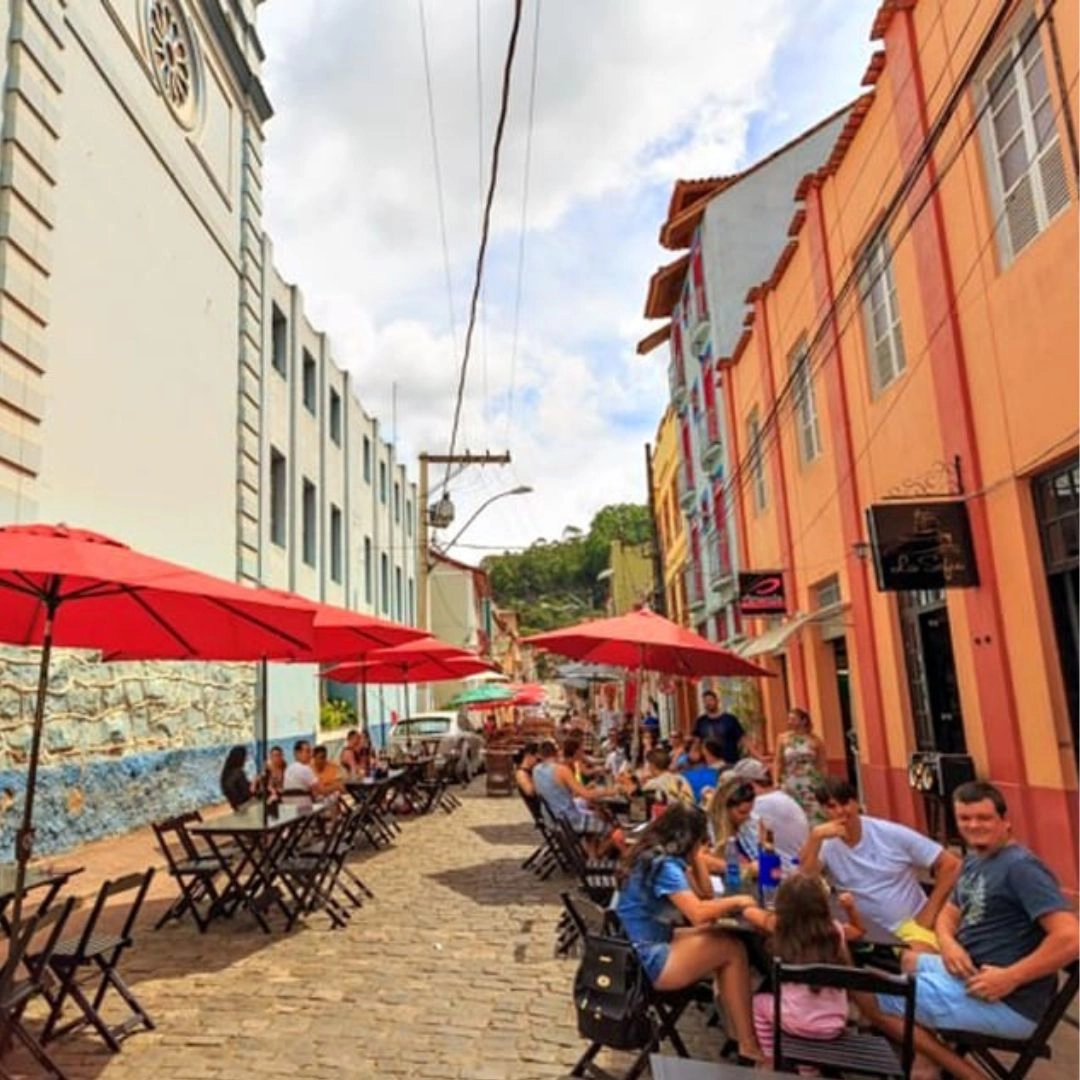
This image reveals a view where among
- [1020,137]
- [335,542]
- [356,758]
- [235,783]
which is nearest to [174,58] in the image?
[356,758]

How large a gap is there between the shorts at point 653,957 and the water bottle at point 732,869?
2.94ft

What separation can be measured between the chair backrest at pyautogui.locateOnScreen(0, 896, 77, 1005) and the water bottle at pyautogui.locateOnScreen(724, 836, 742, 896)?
3324 millimetres

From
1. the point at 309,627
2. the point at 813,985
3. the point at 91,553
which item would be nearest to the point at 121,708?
the point at 309,627

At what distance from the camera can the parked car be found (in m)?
18.4

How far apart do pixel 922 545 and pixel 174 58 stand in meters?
14.1

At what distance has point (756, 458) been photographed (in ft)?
48.9

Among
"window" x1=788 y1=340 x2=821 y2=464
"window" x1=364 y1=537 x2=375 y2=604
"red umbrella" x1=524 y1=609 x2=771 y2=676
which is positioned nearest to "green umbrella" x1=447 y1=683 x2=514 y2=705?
"window" x1=364 y1=537 x2=375 y2=604

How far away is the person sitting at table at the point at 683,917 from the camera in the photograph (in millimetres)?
3711

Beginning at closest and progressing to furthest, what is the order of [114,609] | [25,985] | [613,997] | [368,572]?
[613,997], [25,985], [114,609], [368,572]

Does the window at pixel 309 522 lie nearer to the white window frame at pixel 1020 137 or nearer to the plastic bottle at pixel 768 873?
the white window frame at pixel 1020 137

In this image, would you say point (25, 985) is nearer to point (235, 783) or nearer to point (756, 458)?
point (235, 783)

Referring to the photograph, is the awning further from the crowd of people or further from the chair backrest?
the chair backrest

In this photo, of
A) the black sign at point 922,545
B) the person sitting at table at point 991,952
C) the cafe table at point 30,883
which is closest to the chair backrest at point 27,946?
the cafe table at point 30,883

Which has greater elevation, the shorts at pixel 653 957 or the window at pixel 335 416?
the window at pixel 335 416
